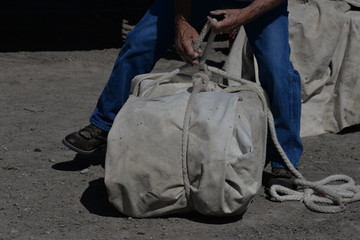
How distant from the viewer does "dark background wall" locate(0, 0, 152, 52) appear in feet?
28.6

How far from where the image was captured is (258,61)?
451 centimetres

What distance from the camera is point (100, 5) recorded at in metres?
10.5

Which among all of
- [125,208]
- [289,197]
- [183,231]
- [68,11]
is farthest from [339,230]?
[68,11]

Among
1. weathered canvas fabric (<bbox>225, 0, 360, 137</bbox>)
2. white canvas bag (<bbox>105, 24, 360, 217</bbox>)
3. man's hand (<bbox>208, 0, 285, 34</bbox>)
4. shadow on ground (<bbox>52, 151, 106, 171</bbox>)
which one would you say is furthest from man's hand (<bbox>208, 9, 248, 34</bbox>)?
weathered canvas fabric (<bbox>225, 0, 360, 137</bbox>)

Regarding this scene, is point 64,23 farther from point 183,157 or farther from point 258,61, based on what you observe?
point 183,157

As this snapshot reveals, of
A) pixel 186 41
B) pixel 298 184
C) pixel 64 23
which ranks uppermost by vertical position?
pixel 186 41

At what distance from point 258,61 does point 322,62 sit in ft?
4.82

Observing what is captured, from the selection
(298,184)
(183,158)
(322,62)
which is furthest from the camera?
(322,62)

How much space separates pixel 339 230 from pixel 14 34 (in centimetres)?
→ 571

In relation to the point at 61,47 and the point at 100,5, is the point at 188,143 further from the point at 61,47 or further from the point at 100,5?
the point at 100,5

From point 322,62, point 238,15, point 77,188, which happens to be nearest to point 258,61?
point 238,15

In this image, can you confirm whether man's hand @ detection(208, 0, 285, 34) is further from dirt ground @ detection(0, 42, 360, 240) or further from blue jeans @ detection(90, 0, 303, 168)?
dirt ground @ detection(0, 42, 360, 240)

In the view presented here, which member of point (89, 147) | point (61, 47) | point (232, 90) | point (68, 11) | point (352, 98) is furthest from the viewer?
point (68, 11)

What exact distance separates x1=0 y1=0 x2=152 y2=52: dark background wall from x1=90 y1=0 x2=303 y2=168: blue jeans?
388 centimetres
